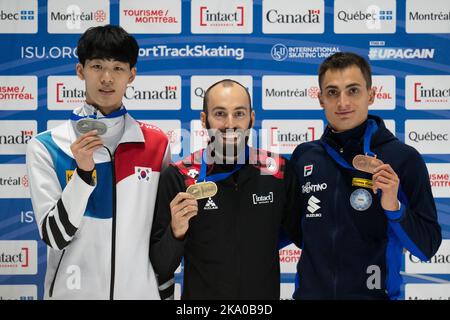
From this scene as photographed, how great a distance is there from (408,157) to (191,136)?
2065 mm

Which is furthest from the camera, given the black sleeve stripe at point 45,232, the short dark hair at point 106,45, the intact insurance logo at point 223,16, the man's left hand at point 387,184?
the intact insurance logo at point 223,16

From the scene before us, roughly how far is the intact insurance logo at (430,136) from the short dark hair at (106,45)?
8.24 feet

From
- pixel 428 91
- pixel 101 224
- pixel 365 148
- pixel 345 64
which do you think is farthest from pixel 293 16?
pixel 101 224

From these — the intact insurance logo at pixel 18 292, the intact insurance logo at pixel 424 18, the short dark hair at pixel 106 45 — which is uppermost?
the intact insurance logo at pixel 424 18

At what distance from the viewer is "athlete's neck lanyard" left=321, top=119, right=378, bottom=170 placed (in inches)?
92.8

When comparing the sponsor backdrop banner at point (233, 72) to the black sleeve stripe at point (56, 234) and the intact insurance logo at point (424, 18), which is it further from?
the black sleeve stripe at point (56, 234)

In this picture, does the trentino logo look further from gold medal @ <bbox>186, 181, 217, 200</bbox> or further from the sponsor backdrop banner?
the sponsor backdrop banner

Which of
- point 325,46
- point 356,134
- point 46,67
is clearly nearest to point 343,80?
point 356,134

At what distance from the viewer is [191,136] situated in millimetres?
4047

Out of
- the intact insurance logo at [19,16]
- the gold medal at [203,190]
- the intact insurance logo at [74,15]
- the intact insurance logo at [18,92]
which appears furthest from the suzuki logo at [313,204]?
the intact insurance logo at [19,16]

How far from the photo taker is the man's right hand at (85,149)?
7.16ft

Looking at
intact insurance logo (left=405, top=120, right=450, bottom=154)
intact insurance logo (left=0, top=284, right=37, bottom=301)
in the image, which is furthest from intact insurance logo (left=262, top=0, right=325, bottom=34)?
intact insurance logo (left=0, top=284, right=37, bottom=301)

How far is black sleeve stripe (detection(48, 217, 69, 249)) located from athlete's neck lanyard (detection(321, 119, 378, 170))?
4.22 feet
